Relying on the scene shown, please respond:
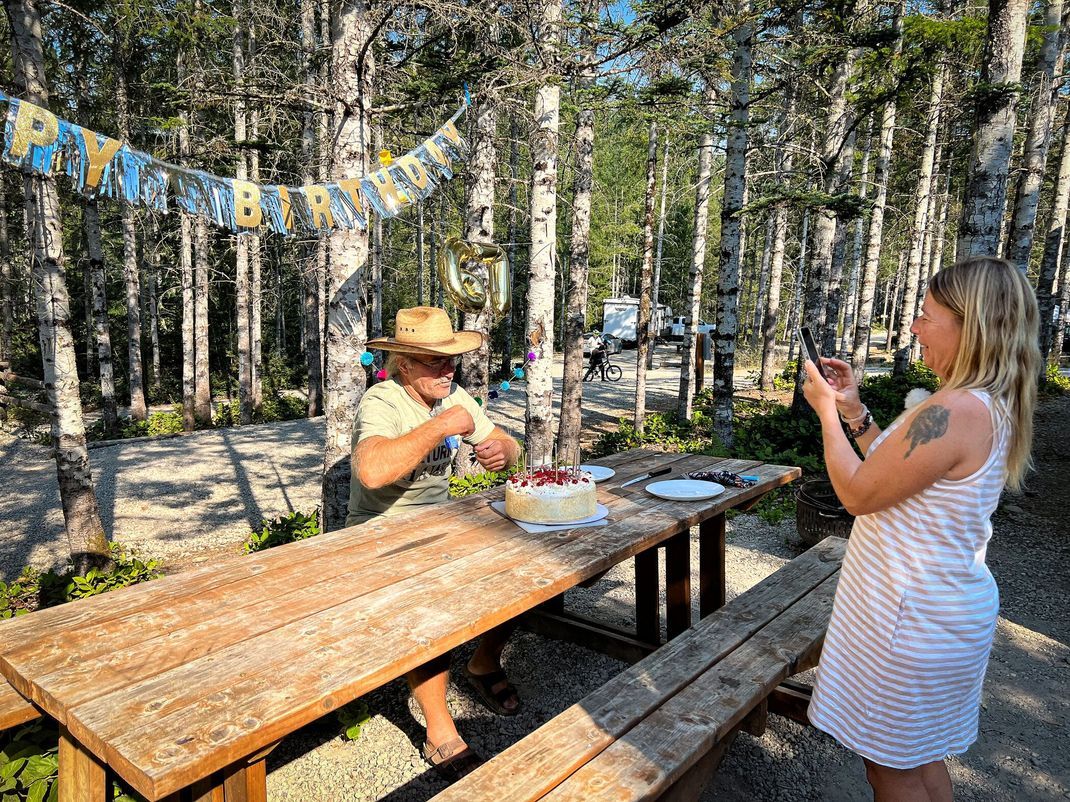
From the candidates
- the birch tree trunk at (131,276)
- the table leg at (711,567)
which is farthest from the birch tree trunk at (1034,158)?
the birch tree trunk at (131,276)

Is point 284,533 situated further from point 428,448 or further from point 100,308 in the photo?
point 100,308

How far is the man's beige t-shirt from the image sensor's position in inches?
107

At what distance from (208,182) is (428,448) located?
96.7 inches

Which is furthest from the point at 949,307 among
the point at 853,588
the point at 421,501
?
the point at 421,501

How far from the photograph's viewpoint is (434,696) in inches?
101

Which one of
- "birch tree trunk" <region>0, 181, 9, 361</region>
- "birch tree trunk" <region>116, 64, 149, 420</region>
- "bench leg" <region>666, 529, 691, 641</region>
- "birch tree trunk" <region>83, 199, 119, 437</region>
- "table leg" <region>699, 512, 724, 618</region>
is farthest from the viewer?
"birch tree trunk" <region>0, 181, 9, 361</region>

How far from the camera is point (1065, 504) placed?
6473 mm

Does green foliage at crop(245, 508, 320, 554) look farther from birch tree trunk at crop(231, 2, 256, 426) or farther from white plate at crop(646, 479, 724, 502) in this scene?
birch tree trunk at crop(231, 2, 256, 426)

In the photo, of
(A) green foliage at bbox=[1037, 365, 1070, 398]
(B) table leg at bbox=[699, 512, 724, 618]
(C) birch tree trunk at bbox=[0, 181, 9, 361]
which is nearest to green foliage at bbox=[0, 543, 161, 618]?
(B) table leg at bbox=[699, 512, 724, 618]

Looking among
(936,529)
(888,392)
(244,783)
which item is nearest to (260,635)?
(244,783)

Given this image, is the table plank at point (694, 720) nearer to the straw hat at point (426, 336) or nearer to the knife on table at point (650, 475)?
the knife on table at point (650, 475)

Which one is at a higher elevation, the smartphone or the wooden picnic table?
the smartphone

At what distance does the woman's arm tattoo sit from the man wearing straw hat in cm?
153

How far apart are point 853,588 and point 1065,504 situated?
6.69 m
